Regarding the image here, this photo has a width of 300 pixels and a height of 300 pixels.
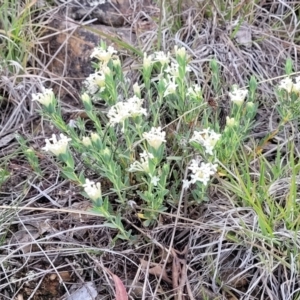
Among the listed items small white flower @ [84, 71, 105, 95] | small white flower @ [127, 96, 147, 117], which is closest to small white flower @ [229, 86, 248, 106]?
small white flower @ [127, 96, 147, 117]

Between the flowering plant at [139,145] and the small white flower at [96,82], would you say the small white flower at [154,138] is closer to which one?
the flowering plant at [139,145]

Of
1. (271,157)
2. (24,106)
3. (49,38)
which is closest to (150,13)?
(49,38)

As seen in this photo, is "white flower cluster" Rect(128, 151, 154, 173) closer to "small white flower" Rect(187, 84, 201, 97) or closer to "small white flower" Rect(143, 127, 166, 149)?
"small white flower" Rect(143, 127, 166, 149)

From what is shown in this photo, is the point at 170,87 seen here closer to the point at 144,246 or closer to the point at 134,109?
the point at 134,109

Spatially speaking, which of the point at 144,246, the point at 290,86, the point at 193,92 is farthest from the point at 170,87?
the point at 144,246

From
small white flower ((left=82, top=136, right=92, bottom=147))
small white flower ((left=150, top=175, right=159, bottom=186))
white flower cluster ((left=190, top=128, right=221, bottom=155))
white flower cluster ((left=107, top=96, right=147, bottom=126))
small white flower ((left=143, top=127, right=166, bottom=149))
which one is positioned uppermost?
white flower cluster ((left=107, top=96, right=147, bottom=126))

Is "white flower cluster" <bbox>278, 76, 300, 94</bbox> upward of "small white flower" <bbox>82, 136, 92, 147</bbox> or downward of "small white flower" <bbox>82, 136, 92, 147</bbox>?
upward
